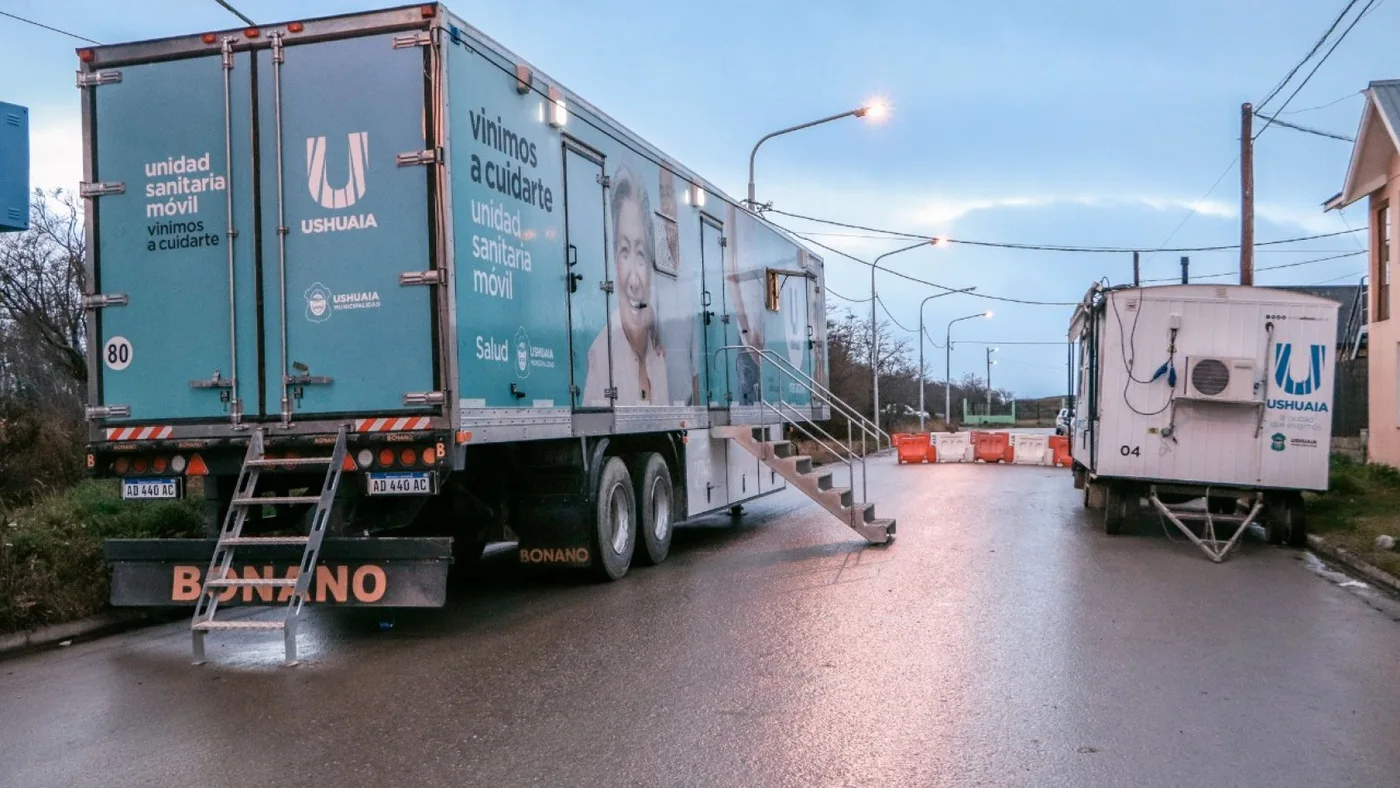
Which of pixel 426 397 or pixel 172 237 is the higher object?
pixel 172 237

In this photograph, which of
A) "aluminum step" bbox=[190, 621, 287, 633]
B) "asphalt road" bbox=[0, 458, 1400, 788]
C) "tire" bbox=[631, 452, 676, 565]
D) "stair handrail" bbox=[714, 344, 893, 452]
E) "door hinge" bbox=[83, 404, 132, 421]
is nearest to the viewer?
"asphalt road" bbox=[0, 458, 1400, 788]

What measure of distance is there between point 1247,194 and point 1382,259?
8.65 ft

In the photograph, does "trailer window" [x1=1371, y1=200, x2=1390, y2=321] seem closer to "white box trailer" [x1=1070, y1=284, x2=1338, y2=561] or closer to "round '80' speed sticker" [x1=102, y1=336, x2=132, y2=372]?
"white box trailer" [x1=1070, y1=284, x2=1338, y2=561]

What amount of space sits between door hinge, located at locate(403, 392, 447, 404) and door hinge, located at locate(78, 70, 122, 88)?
3175 millimetres

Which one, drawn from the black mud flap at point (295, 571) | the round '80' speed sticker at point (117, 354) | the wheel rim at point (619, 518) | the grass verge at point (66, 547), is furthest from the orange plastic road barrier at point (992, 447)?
the round '80' speed sticker at point (117, 354)

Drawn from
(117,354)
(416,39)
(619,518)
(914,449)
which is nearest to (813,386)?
(619,518)

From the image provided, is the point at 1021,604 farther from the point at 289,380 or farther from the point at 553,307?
the point at 289,380

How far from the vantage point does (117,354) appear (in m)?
7.79

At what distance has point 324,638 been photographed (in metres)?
7.75

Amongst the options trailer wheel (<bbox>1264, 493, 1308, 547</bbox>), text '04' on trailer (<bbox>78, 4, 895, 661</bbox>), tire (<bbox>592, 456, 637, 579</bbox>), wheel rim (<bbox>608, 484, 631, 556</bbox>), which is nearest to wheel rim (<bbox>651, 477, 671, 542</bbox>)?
tire (<bbox>592, 456, 637, 579</bbox>)

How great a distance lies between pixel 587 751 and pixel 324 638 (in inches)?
135

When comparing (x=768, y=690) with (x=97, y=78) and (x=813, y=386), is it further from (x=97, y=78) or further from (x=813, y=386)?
(x=813, y=386)

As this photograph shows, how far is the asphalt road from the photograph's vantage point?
16.0 feet

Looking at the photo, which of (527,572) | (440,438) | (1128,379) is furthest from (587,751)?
(1128,379)
